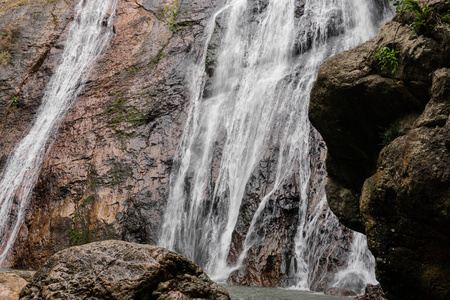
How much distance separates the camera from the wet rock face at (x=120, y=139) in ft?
38.8

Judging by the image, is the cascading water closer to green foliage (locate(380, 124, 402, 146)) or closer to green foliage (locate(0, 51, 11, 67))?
green foliage (locate(380, 124, 402, 146))

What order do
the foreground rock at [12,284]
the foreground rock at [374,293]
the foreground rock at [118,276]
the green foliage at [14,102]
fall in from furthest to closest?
the green foliage at [14,102], the foreground rock at [374,293], the foreground rock at [12,284], the foreground rock at [118,276]

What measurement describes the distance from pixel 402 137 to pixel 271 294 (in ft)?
13.3

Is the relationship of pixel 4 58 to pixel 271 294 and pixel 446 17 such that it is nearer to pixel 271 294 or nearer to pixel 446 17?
pixel 271 294

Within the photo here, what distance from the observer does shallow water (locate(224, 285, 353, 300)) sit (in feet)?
21.8

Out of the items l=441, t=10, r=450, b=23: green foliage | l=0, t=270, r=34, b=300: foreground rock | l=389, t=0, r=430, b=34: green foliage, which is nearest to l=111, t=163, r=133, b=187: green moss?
l=0, t=270, r=34, b=300: foreground rock

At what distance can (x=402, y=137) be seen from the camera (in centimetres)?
419

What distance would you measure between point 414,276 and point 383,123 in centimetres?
178

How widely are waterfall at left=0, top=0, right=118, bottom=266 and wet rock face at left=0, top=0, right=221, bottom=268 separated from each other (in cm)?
42

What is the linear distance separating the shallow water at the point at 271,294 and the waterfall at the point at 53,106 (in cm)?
846

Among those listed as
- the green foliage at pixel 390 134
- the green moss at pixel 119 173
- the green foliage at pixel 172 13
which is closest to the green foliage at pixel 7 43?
the green foliage at pixel 172 13

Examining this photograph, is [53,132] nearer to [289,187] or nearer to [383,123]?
[289,187]

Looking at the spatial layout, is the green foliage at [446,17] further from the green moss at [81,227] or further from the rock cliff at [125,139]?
the green moss at [81,227]

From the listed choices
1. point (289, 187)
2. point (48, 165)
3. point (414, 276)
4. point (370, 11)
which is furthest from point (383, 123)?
point (48, 165)
